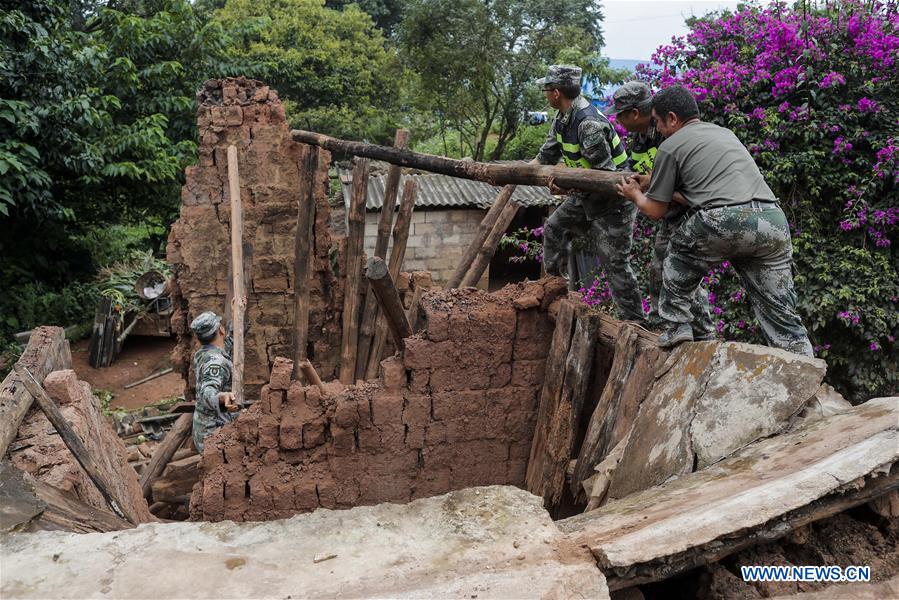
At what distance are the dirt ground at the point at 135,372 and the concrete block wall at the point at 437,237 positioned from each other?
486cm

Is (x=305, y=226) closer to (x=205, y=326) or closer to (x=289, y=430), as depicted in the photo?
(x=205, y=326)

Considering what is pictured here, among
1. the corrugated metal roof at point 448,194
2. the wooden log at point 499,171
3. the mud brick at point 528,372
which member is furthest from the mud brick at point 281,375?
the corrugated metal roof at point 448,194

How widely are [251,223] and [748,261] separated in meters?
5.02

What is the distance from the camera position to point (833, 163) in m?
6.28

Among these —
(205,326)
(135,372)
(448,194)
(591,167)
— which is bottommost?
(135,372)

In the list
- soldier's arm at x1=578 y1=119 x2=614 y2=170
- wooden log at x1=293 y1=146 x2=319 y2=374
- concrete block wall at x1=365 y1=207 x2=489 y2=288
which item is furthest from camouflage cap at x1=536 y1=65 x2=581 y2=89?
concrete block wall at x1=365 y1=207 x2=489 y2=288

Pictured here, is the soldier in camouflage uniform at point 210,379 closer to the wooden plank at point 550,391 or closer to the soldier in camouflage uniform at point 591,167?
the wooden plank at point 550,391

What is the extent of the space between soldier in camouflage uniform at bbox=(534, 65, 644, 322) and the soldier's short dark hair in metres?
0.84

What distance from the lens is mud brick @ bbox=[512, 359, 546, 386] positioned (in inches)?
185

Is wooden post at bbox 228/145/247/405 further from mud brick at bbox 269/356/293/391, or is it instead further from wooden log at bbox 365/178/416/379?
wooden log at bbox 365/178/416/379

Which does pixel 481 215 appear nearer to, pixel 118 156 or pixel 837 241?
pixel 118 156

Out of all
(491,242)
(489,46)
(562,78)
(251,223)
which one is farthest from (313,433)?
(489,46)

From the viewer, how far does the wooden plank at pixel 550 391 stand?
4406mm

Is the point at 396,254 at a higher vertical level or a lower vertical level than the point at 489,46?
lower
